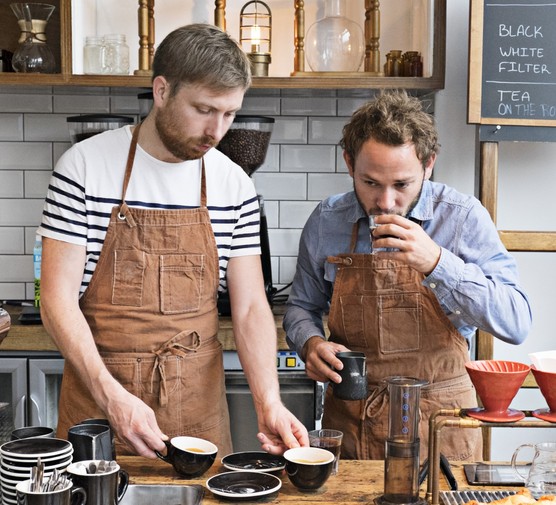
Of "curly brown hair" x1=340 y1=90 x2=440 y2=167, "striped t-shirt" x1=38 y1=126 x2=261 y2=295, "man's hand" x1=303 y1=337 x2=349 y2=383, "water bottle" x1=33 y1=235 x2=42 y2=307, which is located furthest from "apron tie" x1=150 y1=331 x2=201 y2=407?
"water bottle" x1=33 y1=235 x2=42 y2=307

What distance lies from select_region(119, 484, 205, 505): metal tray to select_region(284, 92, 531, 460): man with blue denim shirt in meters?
0.52

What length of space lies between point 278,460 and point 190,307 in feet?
2.34

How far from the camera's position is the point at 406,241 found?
2.26m

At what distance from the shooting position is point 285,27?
4027 mm

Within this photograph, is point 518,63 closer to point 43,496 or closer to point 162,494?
point 162,494

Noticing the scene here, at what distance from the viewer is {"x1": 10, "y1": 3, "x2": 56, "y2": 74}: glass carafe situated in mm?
3727

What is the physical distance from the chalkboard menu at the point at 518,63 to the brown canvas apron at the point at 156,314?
4.92 feet

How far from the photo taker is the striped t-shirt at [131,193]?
250cm

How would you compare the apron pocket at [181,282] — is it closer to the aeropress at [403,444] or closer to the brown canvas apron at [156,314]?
the brown canvas apron at [156,314]

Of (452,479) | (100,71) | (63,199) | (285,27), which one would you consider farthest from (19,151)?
→ (452,479)

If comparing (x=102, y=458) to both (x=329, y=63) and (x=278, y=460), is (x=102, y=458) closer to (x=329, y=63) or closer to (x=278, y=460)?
(x=278, y=460)

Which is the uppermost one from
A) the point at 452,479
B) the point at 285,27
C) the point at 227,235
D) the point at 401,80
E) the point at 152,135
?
the point at 285,27

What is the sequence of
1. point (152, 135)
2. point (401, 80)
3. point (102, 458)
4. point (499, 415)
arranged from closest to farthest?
point (499, 415), point (102, 458), point (152, 135), point (401, 80)

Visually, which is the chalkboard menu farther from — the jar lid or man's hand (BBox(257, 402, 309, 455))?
man's hand (BBox(257, 402, 309, 455))
